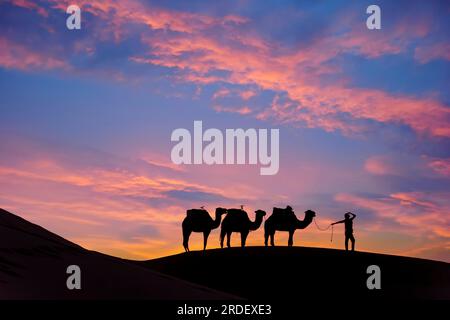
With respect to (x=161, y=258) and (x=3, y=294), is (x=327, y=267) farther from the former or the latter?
(x=3, y=294)

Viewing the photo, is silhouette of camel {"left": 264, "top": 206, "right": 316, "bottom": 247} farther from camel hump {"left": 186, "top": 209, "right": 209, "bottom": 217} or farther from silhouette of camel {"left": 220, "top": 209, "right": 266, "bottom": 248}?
camel hump {"left": 186, "top": 209, "right": 209, "bottom": 217}

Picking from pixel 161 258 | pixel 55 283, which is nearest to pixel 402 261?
pixel 161 258

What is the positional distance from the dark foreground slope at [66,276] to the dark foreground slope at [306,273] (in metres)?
3.05

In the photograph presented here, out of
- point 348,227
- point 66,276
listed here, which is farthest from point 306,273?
point 66,276

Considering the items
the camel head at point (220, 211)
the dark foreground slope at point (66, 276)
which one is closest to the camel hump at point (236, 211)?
the camel head at point (220, 211)

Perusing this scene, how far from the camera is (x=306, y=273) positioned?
2917cm

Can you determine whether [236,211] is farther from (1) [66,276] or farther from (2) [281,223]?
(1) [66,276]

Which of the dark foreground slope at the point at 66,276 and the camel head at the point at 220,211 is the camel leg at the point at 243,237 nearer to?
the camel head at the point at 220,211

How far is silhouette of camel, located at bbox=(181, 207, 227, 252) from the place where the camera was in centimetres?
3509

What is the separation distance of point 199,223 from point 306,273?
7.97 m

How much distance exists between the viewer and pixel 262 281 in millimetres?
28172

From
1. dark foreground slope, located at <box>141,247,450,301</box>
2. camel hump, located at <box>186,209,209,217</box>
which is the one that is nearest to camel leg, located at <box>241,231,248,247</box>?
dark foreground slope, located at <box>141,247,450,301</box>

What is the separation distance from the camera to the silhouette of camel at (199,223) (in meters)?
35.1

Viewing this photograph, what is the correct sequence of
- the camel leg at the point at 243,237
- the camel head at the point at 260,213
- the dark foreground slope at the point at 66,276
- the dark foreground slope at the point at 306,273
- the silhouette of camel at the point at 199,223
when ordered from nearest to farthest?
the dark foreground slope at the point at 66,276 → the dark foreground slope at the point at 306,273 → the camel leg at the point at 243,237 → the silhouette of camel at the point at 199,223 → the camel head at the point at 260,213
